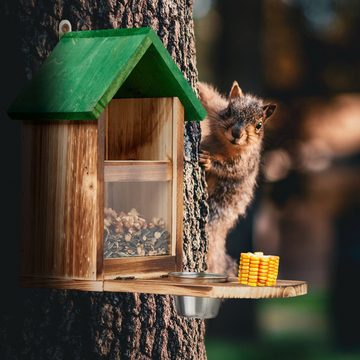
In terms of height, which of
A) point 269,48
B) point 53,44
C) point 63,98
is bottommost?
point 63,98

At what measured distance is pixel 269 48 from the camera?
1130 centimetres

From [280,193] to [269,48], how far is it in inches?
76.6

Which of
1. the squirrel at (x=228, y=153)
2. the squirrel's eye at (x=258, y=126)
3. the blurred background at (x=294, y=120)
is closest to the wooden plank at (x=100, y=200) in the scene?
the squirrel at (x=228, y=153)

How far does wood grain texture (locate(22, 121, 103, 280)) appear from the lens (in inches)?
127

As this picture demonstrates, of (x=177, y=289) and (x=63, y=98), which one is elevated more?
(x=63, y=98)

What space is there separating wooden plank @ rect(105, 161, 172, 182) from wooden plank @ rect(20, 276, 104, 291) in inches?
11.5

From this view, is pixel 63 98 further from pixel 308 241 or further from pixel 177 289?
pixel 308 241

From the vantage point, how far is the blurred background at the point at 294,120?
388 inches

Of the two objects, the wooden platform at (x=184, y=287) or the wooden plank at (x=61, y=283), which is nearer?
the wooden platform at (x=184, y=287)

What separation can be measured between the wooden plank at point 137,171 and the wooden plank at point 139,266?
23 cm

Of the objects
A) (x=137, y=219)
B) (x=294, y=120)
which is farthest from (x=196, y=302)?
(x=294, y=120)

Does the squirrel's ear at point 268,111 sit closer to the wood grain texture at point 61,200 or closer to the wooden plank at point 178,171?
the wooden plank at point 178,171

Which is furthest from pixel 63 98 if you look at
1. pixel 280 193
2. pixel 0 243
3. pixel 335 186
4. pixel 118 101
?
pixel 335 186

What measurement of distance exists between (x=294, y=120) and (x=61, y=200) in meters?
7.04
